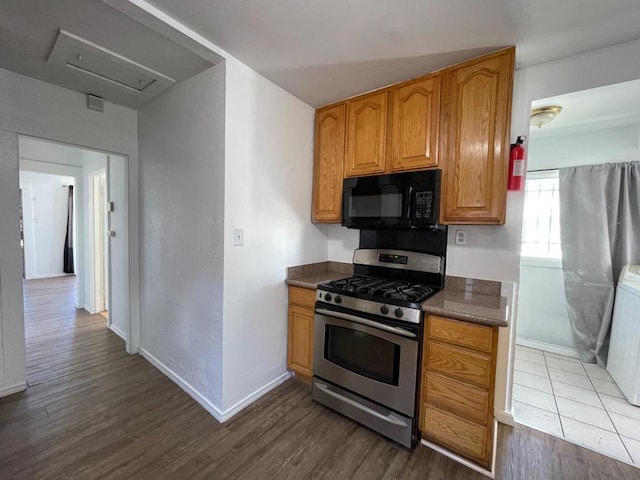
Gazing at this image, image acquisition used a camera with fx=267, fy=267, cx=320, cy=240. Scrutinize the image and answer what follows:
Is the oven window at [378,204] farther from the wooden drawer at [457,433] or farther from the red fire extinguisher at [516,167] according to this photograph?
the wooden drawer at [457,433]

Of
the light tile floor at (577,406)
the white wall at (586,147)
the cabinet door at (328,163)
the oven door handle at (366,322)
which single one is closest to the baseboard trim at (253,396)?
the oven door handle at (366,322)

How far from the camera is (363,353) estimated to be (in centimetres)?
184

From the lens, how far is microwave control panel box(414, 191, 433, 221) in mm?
1849

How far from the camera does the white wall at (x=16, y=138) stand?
78.6 inches

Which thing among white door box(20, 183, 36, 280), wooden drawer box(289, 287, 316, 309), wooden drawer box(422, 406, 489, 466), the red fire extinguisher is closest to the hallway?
wooden drawer box(289, 287, 316, 309)

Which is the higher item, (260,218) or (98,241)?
(260,218)

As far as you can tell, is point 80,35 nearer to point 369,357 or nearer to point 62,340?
point 369,357

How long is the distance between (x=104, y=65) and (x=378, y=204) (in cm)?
215

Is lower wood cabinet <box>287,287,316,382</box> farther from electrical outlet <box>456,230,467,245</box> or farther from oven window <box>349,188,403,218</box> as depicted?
electrical outlet <box>456,230,467,245</box>

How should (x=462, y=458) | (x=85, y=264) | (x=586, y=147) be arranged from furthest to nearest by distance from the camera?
1. (x=85, y=264)
2. (x=586, y=147)
3. (x=462, y=458)

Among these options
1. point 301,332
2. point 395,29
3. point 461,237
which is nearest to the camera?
point 395,29

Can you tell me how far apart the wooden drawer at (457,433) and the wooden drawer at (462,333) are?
17.2 inches

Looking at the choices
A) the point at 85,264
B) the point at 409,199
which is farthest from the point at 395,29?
the point at 85,264

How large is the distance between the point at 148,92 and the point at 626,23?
10.3 ft
